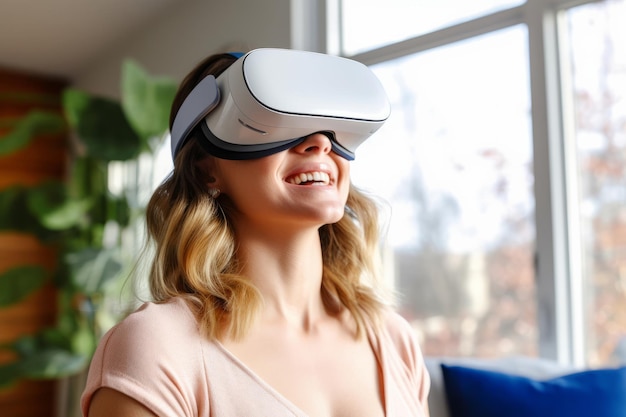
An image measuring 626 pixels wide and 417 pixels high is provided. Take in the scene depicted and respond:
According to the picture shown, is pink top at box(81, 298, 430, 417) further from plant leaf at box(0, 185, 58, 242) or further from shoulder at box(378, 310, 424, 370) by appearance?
plant leaf at box(0, 185, 58, 242)

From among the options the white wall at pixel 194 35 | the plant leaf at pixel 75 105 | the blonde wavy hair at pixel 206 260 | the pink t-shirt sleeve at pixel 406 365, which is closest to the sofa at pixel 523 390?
the pink t-shirt sleeve at pixel 406 365

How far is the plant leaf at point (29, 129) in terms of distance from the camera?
2.99 meters

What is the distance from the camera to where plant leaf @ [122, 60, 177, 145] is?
2758mm

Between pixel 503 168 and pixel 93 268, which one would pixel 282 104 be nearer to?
pixel 503 168

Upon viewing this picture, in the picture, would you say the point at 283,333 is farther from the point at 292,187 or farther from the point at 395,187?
the point at 395,187

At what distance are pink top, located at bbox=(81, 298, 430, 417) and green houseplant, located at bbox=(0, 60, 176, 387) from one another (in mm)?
1947

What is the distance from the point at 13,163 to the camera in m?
4.64

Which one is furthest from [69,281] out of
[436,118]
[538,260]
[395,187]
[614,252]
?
[614,252]

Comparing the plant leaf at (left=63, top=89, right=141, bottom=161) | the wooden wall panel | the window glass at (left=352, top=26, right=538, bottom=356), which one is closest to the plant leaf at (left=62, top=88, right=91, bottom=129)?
the plant leaf at (left=63, top=89, right=141, bottom=161)

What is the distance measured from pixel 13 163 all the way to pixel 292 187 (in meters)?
4.13

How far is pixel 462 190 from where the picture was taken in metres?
2.48

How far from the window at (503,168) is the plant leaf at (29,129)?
4.09 feet

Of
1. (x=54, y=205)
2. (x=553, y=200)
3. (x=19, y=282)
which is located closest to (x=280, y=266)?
(x=553, y=200)

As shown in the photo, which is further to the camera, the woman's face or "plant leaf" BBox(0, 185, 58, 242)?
"plant leaf" BBox(0, 185, 58, 242)
